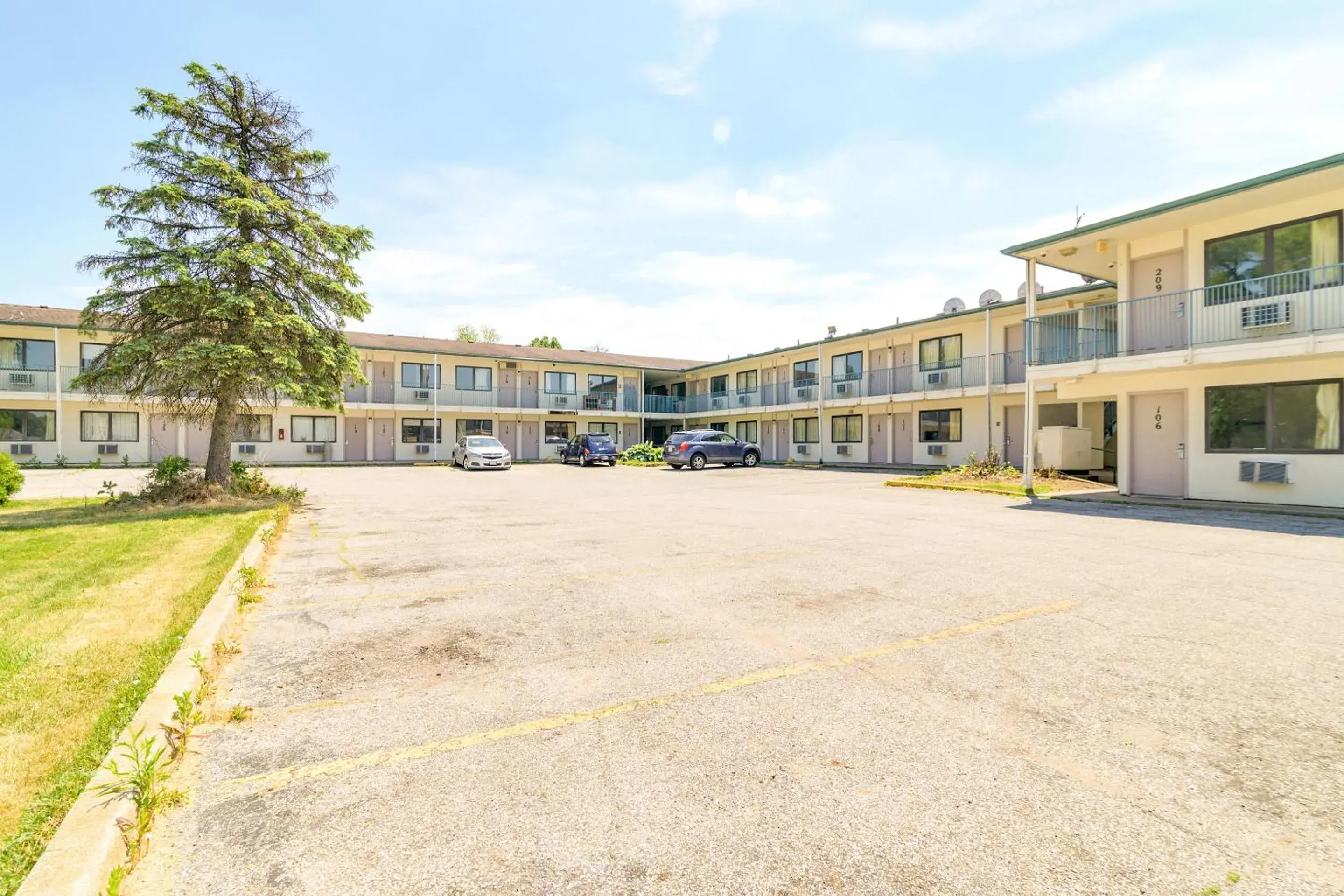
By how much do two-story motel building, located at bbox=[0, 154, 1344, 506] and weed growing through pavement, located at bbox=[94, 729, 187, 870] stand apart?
13717 millimetres

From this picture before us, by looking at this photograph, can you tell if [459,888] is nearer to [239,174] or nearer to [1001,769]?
[1001,769]

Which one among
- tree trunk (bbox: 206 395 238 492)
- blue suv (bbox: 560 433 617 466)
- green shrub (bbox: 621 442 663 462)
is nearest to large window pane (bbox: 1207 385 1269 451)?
tree trunk (bbox: 206 395 238 492)

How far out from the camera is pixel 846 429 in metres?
32.5

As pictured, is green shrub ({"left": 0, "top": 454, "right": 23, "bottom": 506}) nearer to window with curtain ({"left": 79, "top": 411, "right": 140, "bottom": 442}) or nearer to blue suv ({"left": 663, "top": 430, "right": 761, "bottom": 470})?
blue suv ({"left": 663, "top": 430, "right": 761, "bottom": 470})

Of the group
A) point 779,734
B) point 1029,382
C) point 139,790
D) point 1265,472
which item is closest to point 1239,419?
point 1265,472

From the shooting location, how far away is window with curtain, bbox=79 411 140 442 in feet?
97.2

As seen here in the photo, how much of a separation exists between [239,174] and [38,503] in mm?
8105

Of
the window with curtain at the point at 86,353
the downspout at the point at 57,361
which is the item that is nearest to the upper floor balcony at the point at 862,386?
the window with curtain at the point at 86,353

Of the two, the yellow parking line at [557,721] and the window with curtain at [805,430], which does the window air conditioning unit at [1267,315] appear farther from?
the window with curtain at [805,430]

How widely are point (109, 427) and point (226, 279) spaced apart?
987 inches

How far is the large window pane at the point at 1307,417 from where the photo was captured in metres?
12.5

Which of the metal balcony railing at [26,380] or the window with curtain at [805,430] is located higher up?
the metal balcony railing at [26,380]

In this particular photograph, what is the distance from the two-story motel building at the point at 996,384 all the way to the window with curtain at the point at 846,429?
0.35 ft

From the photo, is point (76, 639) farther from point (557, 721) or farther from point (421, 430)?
point (421, 430)
